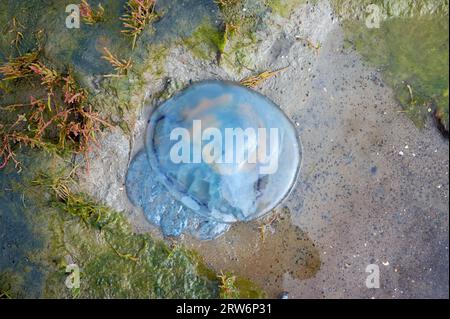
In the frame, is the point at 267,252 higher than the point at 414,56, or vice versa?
the point at 414,56

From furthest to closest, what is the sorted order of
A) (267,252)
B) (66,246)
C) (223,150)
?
(267,252)
(66,246)
(223,150)

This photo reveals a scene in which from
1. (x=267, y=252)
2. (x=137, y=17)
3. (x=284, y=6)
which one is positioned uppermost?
(x=284, y=6)

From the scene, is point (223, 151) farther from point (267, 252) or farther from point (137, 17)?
point (137, 17)

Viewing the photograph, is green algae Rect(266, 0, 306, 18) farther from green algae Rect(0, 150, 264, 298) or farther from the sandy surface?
green algae Rect(0, 150, 264, 298)

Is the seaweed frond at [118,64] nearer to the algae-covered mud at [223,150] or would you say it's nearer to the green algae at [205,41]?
the algae-covered mud at [223,150]

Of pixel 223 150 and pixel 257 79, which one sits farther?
pixel 257 79

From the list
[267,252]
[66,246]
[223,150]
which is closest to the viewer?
[223,150]

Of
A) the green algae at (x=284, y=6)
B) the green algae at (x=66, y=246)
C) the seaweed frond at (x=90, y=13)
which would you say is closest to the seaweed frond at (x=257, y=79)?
the green algae at (x=284, y=6)

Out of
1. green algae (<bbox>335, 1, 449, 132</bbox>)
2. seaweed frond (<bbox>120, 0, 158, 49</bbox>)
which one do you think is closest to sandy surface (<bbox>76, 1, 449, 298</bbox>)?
green algae (<bbox>335, 1, 449, 132</bbox>)

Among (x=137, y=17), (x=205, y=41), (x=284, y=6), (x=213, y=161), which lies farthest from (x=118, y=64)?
(x=284, y=6)
